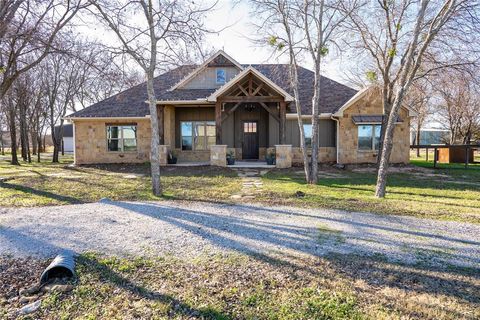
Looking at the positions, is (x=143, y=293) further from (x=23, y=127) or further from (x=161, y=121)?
(x=23, y=127)

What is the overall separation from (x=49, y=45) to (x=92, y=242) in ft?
29.9

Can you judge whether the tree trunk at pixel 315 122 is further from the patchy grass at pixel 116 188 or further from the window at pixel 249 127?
the window at pixel 249 127

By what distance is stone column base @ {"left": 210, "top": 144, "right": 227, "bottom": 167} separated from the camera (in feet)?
54.0

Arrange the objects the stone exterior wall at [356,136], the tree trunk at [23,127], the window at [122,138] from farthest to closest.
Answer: the tree trunk at [23,127] → the window at [122,138] → the stone exterior wall at [356,136]

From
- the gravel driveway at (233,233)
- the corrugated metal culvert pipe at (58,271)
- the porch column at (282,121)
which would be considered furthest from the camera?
the porch column at (282,121)

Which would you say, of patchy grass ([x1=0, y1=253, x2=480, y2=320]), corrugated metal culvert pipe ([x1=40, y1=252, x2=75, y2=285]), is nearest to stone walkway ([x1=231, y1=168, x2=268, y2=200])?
patchy grass ([x1=0, y1=253, x2=480, y2=320])

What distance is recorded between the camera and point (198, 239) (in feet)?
17.7

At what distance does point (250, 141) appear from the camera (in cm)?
1955

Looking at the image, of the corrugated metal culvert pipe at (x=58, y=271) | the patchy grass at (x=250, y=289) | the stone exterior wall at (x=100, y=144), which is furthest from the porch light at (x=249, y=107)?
the corrugated metal culvert pipe at (x=58, y=271)

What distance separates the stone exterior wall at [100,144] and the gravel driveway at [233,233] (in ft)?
37.3

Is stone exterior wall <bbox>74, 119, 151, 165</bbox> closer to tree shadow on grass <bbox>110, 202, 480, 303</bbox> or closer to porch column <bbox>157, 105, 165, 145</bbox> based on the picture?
porch column <bbox>157, 105, 165, 145</bbox>

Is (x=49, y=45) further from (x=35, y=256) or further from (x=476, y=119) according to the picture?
(x=476, y=119)

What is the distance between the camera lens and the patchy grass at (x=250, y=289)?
320 centimetres

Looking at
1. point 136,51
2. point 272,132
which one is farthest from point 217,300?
point 272,132
